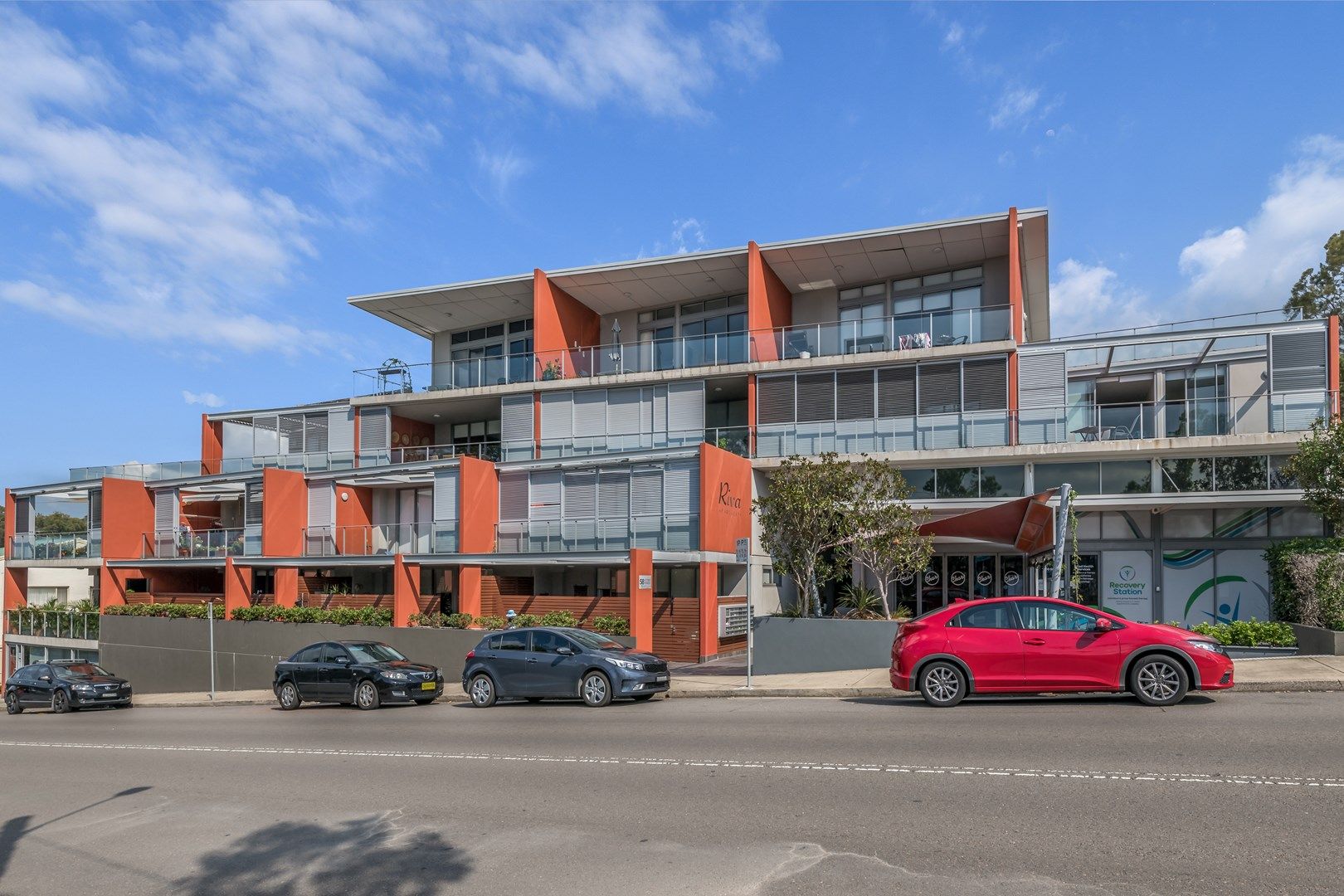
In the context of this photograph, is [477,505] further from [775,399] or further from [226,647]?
[226,647]

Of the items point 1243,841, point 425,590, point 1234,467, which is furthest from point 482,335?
point 1243,841

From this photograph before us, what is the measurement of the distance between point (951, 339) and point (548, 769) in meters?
21.7

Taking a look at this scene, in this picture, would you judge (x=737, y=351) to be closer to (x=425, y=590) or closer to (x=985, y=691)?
(x=425, y=590)

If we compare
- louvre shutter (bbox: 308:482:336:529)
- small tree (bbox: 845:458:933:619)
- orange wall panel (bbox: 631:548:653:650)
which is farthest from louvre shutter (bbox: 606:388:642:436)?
small tree (bbox: 845:458:933:619)

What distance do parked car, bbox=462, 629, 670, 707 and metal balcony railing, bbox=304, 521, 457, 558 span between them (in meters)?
11.3

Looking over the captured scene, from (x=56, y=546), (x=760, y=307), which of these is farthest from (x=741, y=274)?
(x=56, y=546)

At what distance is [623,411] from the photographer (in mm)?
33000

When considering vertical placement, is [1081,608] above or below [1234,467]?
below

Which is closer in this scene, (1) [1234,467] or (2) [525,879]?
(2) [525,879]

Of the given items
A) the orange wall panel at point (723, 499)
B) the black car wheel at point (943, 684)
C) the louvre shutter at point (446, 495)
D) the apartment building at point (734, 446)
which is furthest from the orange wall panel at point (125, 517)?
the black car wheel at point (943, 684)

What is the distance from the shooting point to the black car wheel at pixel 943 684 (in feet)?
44.7

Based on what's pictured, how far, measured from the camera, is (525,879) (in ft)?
22.6

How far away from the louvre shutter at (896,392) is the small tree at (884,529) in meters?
8.04

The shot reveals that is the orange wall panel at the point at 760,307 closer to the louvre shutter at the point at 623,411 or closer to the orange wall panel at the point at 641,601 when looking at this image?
the louvre shutter at the point at 623,411
